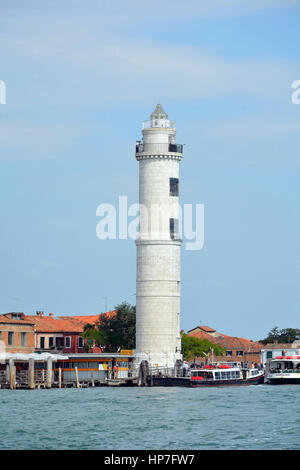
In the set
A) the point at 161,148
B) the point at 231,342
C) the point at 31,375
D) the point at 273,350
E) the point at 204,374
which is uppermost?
the point at 161,148

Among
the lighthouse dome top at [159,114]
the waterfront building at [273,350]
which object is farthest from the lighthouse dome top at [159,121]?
the waterfront building at [273,350]

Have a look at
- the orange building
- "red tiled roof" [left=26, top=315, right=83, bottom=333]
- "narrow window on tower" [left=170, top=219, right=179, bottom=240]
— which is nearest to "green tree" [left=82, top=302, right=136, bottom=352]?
"red tiled roof" [left=26, top=315, right=83, bottom=333]

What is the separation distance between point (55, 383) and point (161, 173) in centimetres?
1808

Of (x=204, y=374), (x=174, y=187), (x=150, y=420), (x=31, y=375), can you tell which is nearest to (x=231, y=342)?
(x=174, y=187)

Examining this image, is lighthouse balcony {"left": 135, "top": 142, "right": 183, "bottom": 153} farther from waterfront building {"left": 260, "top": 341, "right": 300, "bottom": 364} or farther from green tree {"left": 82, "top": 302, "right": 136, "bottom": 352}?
waterfront building {"left": 260, "top": 341, "right": 300, "bottom": 364}

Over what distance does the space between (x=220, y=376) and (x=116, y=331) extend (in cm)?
1816

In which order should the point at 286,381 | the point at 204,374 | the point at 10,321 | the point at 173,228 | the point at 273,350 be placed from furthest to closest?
the point at 273,350
the point at 10,321
the point at 173,228
the point at 286,381
the point at 204,374

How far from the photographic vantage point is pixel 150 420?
1855 inches

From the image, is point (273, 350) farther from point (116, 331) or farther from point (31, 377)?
point (31, 377)

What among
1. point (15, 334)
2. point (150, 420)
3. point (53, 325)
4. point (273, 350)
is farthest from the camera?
point (273, 350)

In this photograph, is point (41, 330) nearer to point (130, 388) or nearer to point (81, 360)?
point (81, 360)

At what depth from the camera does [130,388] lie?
7706 cm

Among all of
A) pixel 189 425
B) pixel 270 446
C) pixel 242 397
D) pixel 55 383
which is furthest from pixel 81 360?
pixel 270 446
